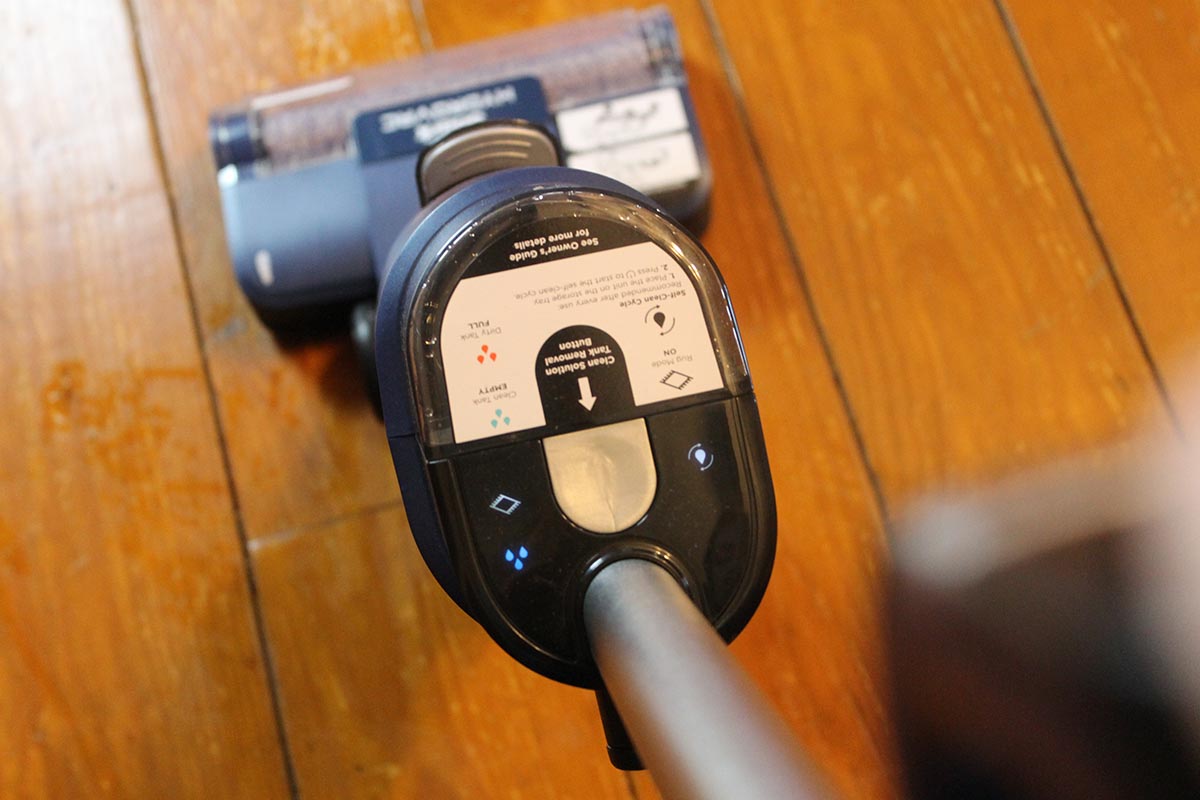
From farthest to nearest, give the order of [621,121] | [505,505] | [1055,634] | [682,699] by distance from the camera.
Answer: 1. [621,121]
2. [1055,634]
3. [505,505]
4. [682,699]

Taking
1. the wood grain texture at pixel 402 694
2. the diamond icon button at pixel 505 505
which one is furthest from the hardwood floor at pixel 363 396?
the diamond icon button at pixel 505 505

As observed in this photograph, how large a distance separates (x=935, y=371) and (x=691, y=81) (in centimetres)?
28

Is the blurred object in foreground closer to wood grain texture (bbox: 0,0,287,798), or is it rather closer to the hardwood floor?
the hardwood floor

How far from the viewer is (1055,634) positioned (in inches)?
22.2

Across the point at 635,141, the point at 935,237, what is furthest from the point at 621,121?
the point at 935,237

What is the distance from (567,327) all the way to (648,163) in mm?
264

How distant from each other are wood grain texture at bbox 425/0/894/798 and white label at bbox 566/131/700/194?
0.20ft

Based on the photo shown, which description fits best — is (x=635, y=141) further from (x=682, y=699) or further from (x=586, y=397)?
(x=682, y=699)

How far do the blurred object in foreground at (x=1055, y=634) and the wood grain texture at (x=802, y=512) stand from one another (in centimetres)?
2

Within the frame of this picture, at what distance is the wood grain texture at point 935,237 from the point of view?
680 millimetres

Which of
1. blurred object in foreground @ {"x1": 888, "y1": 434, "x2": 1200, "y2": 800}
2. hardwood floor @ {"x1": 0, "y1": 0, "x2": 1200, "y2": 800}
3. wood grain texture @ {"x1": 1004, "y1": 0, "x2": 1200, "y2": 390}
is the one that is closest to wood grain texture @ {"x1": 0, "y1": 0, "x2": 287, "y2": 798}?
hardwood floor @ {"x1": 0, "y1": 0, "x2": 1200, "y2": 800}

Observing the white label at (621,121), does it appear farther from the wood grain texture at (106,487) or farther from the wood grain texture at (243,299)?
the wood grain texture at (106,487)

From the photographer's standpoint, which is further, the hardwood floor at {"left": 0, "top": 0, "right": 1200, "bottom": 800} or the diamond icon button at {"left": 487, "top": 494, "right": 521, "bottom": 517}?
the hardwood floor at {"left": 0, "top": 0, "right": 1200, "bottom": 800}

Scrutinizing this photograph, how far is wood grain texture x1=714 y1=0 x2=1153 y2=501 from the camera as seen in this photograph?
680mm
